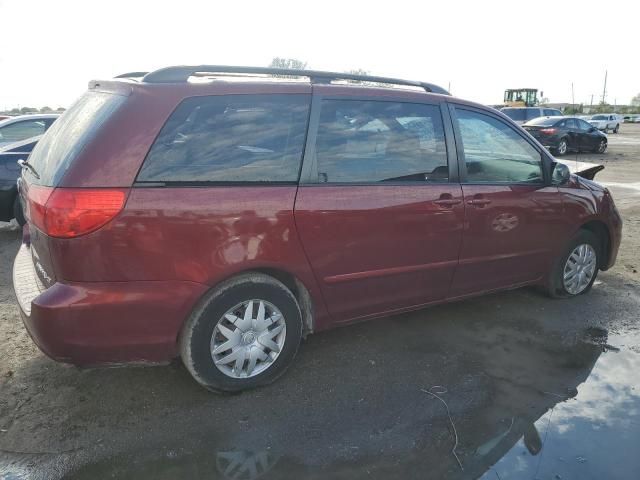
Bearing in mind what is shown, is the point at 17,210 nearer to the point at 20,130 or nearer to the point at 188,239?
the point at 20,130

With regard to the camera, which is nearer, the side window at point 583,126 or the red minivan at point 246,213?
the red minivan at point 246,213

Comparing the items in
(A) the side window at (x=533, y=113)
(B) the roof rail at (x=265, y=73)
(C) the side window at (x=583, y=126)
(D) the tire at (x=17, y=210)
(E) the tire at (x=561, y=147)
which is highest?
(B) the roof rail at (x=265, y=73)

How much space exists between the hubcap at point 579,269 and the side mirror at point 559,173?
69 cm

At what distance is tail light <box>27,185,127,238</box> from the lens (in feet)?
8.21

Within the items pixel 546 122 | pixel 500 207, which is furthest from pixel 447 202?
pixel 546 122

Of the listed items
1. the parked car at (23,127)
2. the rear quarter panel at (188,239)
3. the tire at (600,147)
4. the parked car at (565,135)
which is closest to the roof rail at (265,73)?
the rear quarter panel at (188,239)

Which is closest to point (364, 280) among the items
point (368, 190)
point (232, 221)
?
point (368, 190)

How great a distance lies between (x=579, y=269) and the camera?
15.3 ft

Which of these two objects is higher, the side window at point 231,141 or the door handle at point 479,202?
the side window at point 231,141

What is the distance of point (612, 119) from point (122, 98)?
150 ft

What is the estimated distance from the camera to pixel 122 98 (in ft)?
8.97

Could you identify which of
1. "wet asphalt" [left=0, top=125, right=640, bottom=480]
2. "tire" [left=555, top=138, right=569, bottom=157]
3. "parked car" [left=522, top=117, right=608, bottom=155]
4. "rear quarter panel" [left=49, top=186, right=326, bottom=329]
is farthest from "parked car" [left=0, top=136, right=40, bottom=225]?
"tire" [left=555, top=138, right=569, bottom=157]

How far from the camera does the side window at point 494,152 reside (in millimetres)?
3777

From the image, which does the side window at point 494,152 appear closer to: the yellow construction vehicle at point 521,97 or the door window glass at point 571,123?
the door window glass at point 571,123
